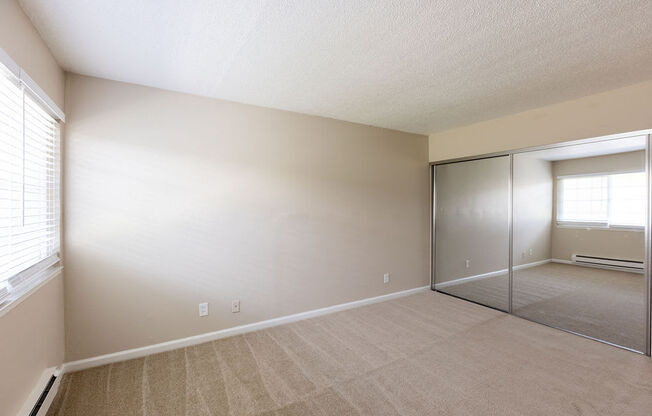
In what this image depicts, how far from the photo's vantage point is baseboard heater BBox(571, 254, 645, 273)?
2.61 metres

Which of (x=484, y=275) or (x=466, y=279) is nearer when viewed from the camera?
(x=484, y=275)

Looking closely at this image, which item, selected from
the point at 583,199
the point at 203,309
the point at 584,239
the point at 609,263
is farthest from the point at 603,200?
the point at 203,309

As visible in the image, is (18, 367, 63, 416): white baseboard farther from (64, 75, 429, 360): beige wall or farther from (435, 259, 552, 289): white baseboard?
(435, 259, 552, 289): white baseboard

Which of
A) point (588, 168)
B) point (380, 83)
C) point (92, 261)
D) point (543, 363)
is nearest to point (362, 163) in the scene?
point (380, 83)

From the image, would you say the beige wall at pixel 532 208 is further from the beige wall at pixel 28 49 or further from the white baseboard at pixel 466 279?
the beige wall at pixel 28 49

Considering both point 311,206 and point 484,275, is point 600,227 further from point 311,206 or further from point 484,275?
point 311,206

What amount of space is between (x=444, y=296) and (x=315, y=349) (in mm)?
2346

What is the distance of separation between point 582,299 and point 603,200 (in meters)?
1.04

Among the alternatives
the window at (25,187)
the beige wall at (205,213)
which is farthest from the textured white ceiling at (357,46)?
the window at (25,187)

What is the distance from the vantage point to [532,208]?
336 cm

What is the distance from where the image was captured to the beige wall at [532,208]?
3223 mm

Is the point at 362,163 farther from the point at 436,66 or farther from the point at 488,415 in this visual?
the point at 488,415

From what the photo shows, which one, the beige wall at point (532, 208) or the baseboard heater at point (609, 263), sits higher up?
the beige wall at point (532, 208)

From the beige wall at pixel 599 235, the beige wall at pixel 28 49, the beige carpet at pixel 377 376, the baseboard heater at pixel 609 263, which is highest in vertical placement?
the beige wall at pixel 28 49
